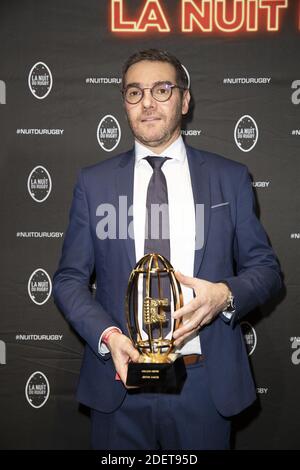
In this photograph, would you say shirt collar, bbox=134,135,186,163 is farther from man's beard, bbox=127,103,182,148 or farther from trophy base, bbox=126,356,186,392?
trophy base, bbox=126,356,186,392

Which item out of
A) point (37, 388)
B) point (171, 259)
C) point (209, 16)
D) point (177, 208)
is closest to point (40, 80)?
point (209, 16)

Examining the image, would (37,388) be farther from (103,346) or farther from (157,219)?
(157,219)

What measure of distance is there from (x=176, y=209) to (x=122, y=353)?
1.89 ft

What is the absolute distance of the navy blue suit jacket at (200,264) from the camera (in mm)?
1922

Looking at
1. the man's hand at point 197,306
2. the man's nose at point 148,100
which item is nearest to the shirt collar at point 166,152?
the man's nose at point 148,100

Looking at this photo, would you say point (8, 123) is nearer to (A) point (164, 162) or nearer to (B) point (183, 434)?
(A) point (164, 162)

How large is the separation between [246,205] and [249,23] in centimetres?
115

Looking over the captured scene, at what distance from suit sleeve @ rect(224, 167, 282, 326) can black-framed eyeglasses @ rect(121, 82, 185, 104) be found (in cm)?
41

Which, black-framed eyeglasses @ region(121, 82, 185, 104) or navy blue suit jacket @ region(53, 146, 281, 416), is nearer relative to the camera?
navy blue suit jacket @ region(53, 146, 281, 416)

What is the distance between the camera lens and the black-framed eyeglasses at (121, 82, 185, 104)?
2.03 meters

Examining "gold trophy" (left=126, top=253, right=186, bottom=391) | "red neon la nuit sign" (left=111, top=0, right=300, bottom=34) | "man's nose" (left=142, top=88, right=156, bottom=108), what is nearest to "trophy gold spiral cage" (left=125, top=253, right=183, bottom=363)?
"gold trophy" (left=126, top=253, right=186, bottom=391)

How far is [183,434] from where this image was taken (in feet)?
6.37

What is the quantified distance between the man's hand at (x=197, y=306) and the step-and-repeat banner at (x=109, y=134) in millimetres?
1124
